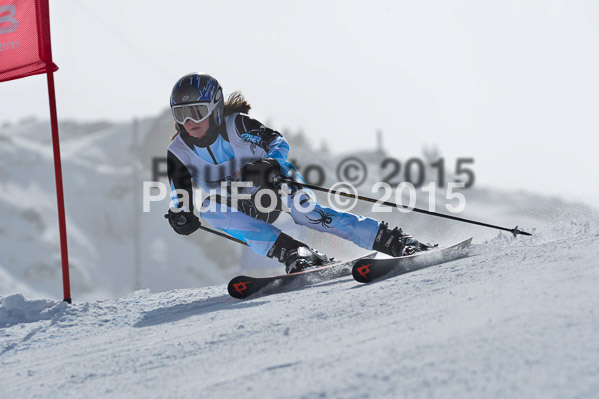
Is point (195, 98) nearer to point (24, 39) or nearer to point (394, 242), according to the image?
point (394, 242)

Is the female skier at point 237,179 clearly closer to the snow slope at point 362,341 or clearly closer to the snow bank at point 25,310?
the snow slope at point 362,341

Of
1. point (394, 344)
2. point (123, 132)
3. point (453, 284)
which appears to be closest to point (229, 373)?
point (394, 344)

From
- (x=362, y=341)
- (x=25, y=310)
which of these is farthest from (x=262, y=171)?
(x=362, y=341)

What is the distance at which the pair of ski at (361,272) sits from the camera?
13.4ft

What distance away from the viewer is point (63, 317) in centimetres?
425

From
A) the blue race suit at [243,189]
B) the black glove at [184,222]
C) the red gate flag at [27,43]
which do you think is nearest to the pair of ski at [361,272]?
the blue race suit at [243,189]

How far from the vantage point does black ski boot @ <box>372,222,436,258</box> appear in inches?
181

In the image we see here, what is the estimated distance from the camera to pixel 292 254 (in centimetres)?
472

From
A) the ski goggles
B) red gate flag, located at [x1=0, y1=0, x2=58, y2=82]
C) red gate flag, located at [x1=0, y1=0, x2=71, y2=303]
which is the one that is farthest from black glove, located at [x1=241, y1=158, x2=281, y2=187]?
red gate flag, located at [x1=0, y1=0, x2=58, y2=82]

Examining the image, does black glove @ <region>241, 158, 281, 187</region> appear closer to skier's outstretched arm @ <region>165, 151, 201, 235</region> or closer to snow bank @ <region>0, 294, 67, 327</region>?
skier's outstretched arm @ <region>165, 151, 201, 235</region>

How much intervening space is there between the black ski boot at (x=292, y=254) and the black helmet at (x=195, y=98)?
0.98 metres

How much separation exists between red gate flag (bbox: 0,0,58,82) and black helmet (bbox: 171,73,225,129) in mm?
1303

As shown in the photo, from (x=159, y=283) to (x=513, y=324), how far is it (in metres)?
51.1

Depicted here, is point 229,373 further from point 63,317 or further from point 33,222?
point 33,222
